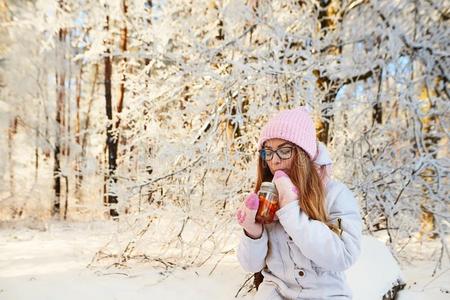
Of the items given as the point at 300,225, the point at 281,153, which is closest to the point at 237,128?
the point at 281,153

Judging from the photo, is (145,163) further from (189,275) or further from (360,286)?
(360,286)

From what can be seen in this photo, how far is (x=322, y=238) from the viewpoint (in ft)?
Answer: 5.16

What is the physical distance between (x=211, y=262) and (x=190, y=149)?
1831mm

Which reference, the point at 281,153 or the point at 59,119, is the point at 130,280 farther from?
the point at 59,119

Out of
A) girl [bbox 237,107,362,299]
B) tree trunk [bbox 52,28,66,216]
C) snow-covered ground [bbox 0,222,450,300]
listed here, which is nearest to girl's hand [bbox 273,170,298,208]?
girl [bbox 237,107,362,299]

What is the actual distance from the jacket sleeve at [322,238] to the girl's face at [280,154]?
25 cm

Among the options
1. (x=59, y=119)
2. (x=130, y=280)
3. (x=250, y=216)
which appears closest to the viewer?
(x=250, y=216)

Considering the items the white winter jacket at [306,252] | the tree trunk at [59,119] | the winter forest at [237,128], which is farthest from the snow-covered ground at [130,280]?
the tree trunk at [59,119]

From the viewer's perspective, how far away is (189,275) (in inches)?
197

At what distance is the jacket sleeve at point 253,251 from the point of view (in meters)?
1.75

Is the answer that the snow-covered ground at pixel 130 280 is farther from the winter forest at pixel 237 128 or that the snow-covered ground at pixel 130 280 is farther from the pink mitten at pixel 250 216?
the pink mitten at pixel 250 216

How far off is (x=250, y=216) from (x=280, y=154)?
1.08 ft

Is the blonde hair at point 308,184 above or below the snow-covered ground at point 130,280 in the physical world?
above

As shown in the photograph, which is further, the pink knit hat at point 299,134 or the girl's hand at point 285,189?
the pink knit hat at point 299,134
